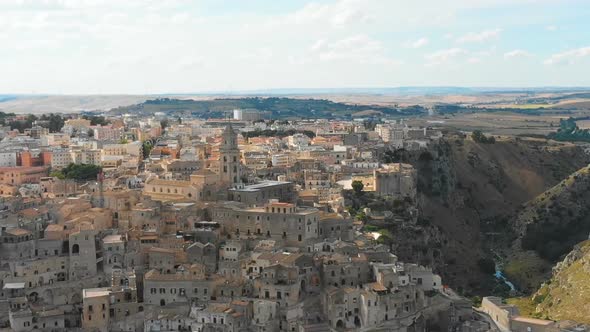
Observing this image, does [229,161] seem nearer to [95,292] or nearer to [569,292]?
[95,292]

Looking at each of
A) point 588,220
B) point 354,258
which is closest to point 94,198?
point 354,258

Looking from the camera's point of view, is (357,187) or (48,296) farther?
(357,187)

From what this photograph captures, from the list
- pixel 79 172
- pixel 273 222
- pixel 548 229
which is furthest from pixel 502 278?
pixel 79 172

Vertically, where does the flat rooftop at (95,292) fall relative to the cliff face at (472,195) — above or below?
above

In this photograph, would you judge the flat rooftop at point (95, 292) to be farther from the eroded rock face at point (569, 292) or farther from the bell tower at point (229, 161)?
the eroded rock face at point (569, 292)

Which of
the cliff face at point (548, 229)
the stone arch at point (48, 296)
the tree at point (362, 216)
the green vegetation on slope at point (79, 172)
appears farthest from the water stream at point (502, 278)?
the stone arch at point (48, 296)

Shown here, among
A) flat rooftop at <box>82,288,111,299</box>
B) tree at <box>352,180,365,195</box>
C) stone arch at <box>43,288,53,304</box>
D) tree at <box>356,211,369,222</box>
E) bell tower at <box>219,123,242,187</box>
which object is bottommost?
stone arch at <box>43,288,53,304</box>

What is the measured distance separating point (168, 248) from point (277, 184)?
43.2ft

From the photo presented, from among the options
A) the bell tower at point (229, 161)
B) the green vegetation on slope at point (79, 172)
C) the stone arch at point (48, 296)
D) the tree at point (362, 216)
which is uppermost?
the bell tower at point (229, 161)

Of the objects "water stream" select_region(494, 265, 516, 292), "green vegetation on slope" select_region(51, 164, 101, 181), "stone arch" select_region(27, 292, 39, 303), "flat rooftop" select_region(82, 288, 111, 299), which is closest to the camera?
"flat rooftop" select_region(82, 288, 111, 299)

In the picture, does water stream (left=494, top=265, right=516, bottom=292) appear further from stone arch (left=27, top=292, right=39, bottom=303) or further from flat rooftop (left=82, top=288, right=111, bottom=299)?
stone arch (left=27, top=292, right=39, bottom=303)

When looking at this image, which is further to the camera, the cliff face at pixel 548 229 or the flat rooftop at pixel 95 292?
the cliff face at pixel 548 229

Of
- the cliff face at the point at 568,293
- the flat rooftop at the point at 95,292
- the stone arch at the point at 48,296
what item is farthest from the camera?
the cliff face at the point at 568,293

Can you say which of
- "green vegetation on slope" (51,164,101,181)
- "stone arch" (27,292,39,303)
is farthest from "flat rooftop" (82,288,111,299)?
"green vegetation on slope" (51,164,101,181)
